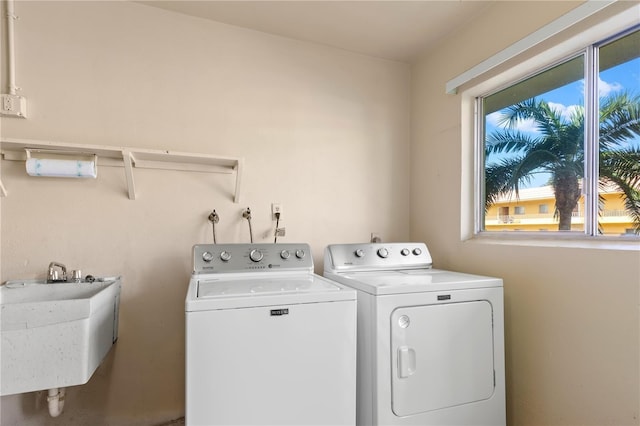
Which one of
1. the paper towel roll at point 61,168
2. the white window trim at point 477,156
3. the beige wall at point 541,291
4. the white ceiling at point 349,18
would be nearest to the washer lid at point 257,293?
the paper towel roll at point 61,168

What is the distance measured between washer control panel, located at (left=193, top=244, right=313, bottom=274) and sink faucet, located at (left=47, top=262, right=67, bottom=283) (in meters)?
0.68

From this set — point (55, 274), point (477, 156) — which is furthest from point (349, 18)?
point (55, 274)

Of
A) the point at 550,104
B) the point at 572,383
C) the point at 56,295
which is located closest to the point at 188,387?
the point at 56,295

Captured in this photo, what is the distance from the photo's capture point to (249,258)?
1798 mm

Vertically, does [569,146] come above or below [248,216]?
above

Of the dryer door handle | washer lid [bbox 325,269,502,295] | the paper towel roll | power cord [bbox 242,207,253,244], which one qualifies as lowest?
the dryer door handle

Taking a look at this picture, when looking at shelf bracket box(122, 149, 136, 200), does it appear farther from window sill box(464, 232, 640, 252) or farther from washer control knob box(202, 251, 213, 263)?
window sill box(464, 232, 640, 252)

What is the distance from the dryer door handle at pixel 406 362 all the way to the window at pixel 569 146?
0.98 metres

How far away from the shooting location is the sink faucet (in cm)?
168

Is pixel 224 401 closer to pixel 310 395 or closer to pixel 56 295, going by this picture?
pixel 310 395

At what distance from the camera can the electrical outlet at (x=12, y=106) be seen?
65.9 inches

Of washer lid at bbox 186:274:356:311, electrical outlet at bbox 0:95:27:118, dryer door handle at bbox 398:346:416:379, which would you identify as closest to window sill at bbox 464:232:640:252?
dryer door handle at bbox 398:346:416:379

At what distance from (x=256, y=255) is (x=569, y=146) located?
5.56 ft

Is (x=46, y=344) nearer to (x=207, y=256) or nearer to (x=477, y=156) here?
(x=207, y=256)
